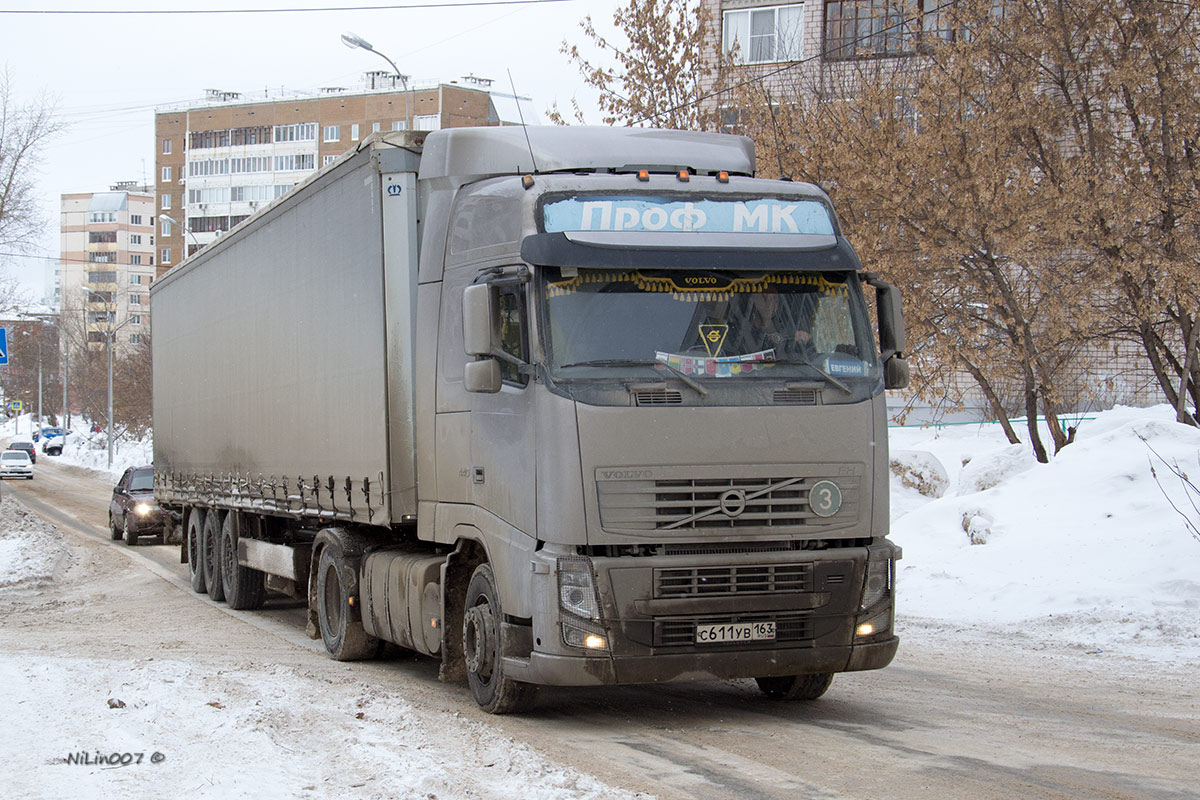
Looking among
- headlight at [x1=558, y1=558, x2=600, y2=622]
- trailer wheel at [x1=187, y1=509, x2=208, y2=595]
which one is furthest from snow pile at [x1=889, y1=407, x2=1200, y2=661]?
trailer wheel at [x1=187, y1=509, x2=208, y2=595]

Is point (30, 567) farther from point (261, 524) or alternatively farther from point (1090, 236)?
point (1090, 236)

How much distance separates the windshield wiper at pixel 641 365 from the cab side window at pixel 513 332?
36 cm

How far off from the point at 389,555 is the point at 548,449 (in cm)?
317

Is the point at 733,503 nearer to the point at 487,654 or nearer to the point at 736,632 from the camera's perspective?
the point at 736,632

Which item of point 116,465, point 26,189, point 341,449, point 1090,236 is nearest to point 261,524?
point 341,449

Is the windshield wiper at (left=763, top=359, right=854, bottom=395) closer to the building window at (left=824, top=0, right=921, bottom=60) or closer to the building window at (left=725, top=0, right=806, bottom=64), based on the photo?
the building window at (left=824, top=0, right=921, bottom=60)

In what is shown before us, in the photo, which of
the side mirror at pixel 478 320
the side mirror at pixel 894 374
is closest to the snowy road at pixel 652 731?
the side mirror at pixel 894 374

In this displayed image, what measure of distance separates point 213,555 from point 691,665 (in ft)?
33.7

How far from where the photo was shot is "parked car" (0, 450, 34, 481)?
55.4 m

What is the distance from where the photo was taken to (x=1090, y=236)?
1883 centimetres

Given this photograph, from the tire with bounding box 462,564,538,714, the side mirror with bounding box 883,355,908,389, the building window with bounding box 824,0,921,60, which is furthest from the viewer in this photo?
the building window with bounding box 824,0,921,60

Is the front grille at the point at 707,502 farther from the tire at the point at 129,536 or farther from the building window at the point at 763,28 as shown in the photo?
the building window at the point at 763,28

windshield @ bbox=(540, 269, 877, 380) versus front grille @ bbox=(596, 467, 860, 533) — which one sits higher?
windshield @ bbox=(540, 269, 877, 380)

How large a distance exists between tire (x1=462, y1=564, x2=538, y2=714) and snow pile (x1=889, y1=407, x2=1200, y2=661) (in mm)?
5317
